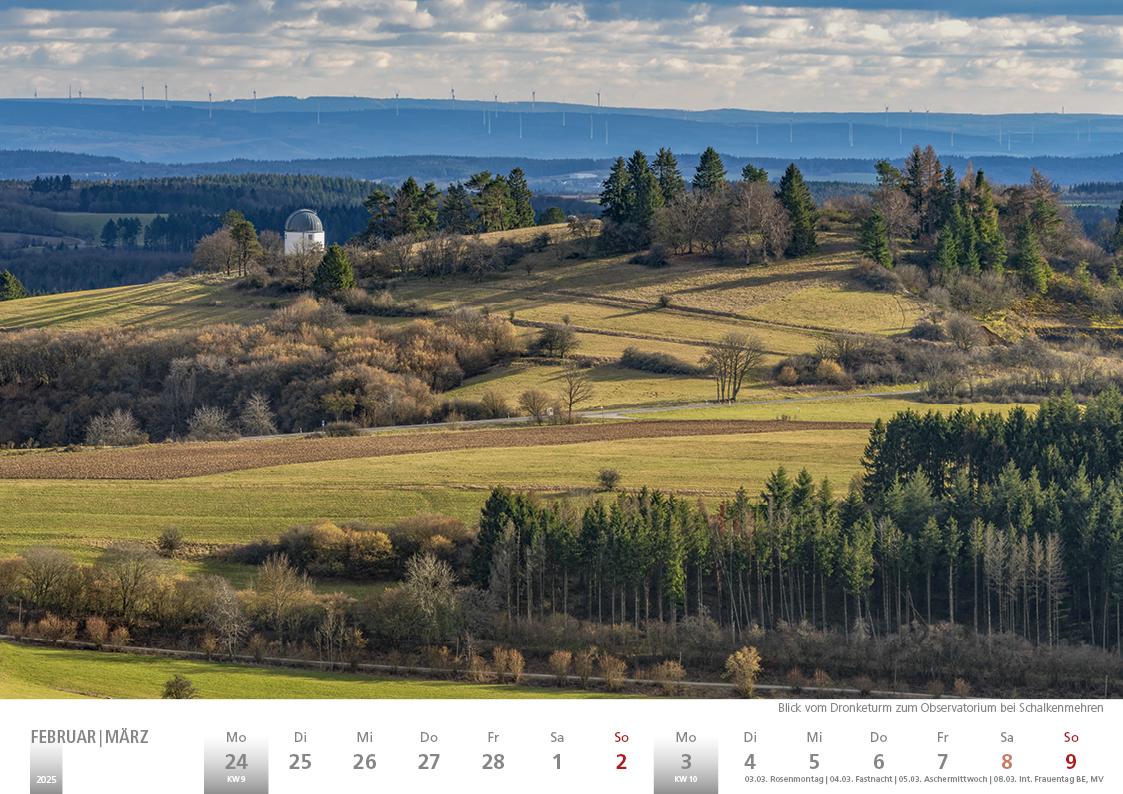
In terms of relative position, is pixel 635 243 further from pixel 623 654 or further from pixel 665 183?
pixel 623 654

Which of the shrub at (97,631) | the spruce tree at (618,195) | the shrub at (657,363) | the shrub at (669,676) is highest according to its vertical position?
the spruce tree at (618,195)

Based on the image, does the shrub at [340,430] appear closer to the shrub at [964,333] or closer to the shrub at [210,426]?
the shrub at [210,426]

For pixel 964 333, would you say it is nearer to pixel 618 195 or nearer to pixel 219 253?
pixel 618 195

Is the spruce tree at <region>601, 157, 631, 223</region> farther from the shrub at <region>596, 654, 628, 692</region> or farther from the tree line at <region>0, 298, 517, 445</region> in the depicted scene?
the shrub at <region>596, 654, 628, 692</region>

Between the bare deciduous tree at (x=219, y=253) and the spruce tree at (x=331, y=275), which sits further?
the bare deciduous tree at (x=219, y=253)

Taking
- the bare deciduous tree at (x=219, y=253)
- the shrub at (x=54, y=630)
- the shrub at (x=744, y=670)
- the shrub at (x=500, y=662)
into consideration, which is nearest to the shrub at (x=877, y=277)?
the bare deciduous tree at (x=219, y=253)

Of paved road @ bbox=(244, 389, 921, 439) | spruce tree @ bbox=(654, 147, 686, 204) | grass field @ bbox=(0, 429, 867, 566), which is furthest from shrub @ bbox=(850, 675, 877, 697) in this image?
spruce tree @ bbox=(654, 147, 686, 204)
